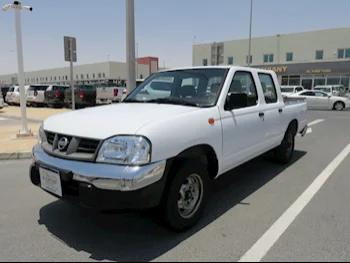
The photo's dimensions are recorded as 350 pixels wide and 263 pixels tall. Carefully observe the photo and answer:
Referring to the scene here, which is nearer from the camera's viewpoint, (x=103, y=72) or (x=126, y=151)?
(x=126, y=151)

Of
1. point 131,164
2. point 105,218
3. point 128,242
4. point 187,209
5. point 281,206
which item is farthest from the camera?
point 281,206

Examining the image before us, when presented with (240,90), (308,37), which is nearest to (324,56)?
(308,37)

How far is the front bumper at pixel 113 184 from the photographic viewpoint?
259 cm

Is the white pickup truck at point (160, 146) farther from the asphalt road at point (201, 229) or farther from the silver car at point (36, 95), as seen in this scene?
the silver car at point (36, 95)

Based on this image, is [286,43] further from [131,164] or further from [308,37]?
[131,164]

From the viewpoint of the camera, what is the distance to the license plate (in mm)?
2882

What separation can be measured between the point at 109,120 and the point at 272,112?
302 centimetres

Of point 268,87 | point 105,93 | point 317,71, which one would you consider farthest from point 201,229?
point 317,71

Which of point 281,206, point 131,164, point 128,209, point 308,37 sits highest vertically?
point 308,37

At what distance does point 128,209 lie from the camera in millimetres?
2699

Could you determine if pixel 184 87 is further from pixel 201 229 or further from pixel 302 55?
pixel 302 55

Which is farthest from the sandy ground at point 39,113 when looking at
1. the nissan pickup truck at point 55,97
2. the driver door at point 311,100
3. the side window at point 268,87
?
the driver door at point 311,100

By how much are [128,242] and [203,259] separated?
0.79 metres

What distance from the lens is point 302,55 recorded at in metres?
41.0
